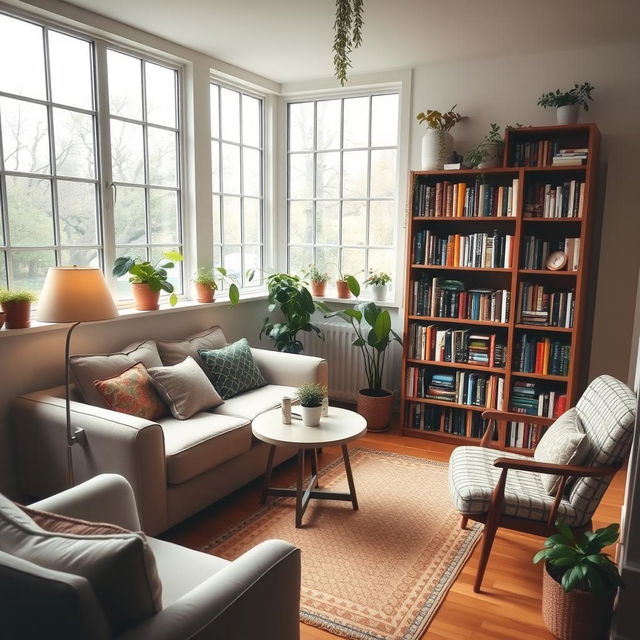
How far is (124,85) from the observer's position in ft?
12.1

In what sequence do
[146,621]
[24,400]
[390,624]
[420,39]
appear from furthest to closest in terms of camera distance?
[420,39]
[24,400]
[390,624]
[146,621]

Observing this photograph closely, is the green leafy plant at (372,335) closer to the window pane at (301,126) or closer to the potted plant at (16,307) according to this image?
the window pane at (301,126)

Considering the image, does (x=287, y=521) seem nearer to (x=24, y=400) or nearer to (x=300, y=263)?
(x=24, y=400)

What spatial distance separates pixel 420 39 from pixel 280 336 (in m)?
2.26

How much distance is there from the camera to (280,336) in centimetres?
446

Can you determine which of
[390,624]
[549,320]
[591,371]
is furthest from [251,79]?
[390,624]

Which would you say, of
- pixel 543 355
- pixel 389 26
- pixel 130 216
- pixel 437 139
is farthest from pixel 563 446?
pixel 130 216

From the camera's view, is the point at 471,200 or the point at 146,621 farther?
the point at 471,200

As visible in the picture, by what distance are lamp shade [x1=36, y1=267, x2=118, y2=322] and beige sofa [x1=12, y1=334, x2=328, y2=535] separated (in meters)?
0.48

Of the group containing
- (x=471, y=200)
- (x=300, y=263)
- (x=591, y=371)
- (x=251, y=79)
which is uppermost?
(x=251, y=79)

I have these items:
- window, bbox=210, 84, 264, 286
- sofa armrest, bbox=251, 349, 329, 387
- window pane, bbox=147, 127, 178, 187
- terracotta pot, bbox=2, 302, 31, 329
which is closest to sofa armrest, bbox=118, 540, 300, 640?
terracotta pot, bbox=2, 302, 31, 329

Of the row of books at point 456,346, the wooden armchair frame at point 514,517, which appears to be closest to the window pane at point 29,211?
the row of books at point 456,346

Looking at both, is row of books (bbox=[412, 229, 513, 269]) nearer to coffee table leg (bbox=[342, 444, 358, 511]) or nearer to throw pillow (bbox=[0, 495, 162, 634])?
coffee table leg (bbox=[342, 444, 358, 511])

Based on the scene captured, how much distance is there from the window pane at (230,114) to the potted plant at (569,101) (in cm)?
228
